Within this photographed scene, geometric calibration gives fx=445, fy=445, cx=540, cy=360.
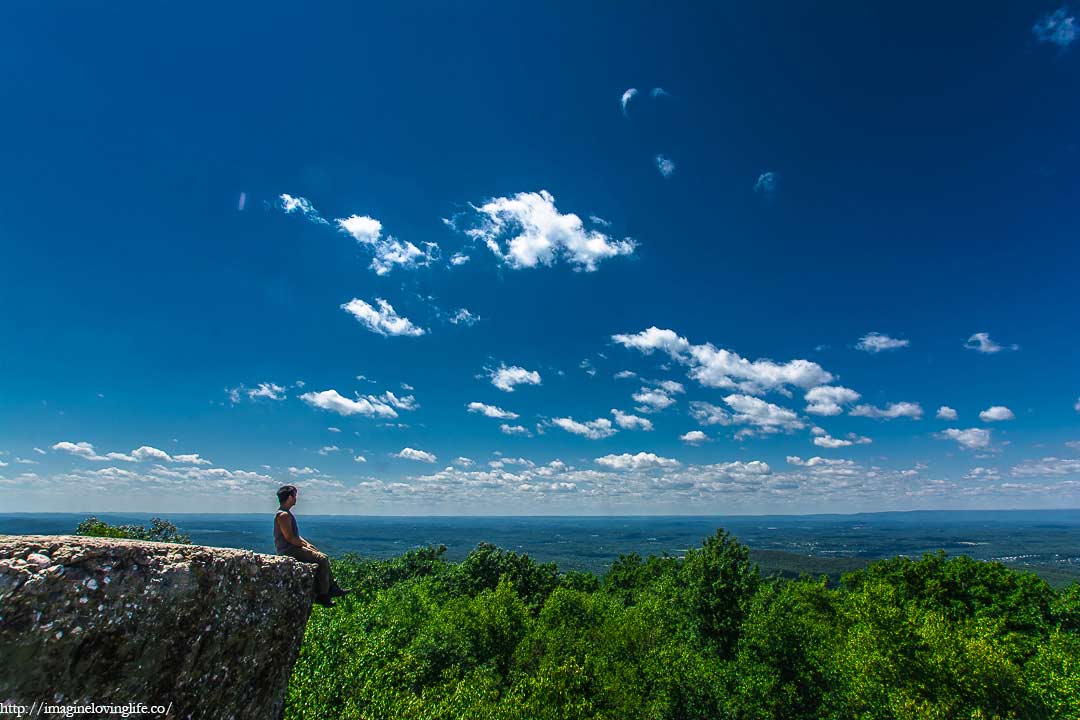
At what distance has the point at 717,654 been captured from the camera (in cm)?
4038

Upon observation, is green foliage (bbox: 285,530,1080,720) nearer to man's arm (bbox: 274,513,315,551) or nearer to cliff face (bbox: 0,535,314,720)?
man's arm (bbox: 274,513,315,551)

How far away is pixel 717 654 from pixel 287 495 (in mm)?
44915

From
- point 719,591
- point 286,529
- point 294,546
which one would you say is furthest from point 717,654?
point 286,529

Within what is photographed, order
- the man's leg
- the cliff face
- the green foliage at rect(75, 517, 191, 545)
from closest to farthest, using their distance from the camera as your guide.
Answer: the cliff face → the man's leg → the green foliage at rect(75, 517, 191, 545)

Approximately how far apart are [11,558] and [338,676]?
21149 mm

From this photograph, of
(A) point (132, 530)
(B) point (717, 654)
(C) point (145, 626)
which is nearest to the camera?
(C) point (145, 626)

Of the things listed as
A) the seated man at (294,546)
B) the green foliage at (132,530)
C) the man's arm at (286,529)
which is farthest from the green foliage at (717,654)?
the green foliage at (132,530)

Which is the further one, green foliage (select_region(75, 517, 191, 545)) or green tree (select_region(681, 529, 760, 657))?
green foliage (select_region(75, 517, 191, 545))

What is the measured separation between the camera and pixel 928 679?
25.2 meters

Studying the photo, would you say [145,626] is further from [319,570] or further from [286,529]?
[319,570]

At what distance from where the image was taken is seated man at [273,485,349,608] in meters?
8.41

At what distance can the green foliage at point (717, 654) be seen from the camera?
71.5ft

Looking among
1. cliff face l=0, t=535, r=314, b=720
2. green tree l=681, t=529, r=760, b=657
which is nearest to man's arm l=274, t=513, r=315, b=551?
cliff face l=0, t=535, r=314, b=720

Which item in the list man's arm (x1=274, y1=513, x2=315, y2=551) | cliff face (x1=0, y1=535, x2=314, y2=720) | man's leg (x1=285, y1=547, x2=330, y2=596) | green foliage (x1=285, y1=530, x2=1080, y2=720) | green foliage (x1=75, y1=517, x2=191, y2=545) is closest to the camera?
cliff face (x1=0, y1=535, x2=314, y2=720)
